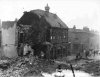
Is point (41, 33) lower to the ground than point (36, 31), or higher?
lower

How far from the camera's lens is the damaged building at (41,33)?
40031mm

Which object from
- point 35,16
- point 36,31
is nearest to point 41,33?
point 36,31

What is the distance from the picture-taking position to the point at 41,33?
133ft

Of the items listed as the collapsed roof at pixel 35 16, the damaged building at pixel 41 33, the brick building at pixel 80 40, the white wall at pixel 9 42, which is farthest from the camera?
the brick building at pixel 80 40

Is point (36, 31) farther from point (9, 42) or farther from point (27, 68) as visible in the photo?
point (27, 68)

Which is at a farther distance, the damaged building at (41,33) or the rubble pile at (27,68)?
the damaged building at (41,33)

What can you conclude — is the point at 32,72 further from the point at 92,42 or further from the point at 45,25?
the point at 92,42

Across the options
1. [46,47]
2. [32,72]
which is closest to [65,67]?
[32,72]

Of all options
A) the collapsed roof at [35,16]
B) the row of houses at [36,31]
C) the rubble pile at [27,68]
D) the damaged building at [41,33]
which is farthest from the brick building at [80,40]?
the rubble pile at [27,68]

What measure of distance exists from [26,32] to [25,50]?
14.2 ft

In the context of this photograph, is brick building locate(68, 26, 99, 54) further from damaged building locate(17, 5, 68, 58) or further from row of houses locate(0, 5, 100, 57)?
damaged building locate(17, 5, 68, 58)

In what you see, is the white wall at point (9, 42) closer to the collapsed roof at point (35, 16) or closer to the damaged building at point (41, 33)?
the damaged building at point (41, 33)

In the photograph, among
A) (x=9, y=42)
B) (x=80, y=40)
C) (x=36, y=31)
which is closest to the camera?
(x=36, y=31)

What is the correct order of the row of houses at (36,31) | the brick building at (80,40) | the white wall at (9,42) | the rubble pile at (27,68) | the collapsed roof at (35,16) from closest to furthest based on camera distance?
the rubble pile at (27,68) < the row of houses at (36,31) < the collapsed roof at (35,16) < the white wall at (9,42) < the brick building at (80,40)
